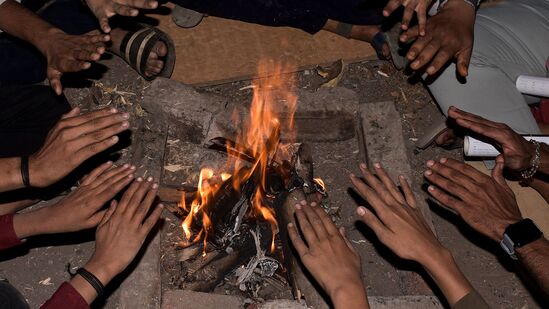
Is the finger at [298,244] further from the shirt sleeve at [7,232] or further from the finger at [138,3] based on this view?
the finger at [138,3]

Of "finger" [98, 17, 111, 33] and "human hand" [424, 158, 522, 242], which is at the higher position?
"finger" [98, 17, 111, 33]

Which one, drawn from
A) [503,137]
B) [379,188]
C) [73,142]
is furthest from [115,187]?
[503,137]

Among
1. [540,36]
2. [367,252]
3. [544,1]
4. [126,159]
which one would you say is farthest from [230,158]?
[544,1]

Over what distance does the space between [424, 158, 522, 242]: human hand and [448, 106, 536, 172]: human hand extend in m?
0.32

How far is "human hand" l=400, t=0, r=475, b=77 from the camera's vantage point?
4277 mm

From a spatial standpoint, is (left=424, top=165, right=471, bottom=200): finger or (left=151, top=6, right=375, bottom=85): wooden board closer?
(left=424, top=165, right=471, bottom=200): finger

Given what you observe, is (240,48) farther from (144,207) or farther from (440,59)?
(144,207)

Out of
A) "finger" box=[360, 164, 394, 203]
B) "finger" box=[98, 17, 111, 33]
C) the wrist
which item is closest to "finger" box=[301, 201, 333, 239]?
"finger" box=[360, 164, 394, 203]

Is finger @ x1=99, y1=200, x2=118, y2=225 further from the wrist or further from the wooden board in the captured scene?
the wooden board

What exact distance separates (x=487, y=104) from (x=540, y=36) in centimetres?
83

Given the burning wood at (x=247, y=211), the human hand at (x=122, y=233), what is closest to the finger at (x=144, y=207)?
the human hand at (x=122, y=233)

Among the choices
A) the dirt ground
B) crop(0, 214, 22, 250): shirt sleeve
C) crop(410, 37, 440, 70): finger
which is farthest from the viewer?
the dirt ground

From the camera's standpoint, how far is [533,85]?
4.81 m

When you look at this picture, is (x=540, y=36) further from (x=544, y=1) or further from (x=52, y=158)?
(x=52, y=158)
